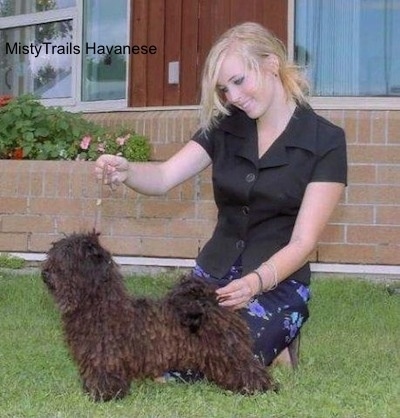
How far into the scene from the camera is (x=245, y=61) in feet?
15.8

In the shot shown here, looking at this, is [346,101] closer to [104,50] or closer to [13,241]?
[104,50]

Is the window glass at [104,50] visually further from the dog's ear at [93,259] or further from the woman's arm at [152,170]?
the dog's ear at [93,259]

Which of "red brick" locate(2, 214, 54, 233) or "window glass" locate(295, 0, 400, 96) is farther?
"red brick" locate(2, 214, 54, 233)

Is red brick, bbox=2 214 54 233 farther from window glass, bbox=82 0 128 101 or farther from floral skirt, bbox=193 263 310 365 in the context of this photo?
floral skirt, bbox=193 263 310 365

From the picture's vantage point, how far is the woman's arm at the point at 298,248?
14.9 ft

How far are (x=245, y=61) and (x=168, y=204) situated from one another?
355cm

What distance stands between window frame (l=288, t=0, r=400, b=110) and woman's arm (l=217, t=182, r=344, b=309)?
3.02 metres

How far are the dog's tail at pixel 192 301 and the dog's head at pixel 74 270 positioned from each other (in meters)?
0.34

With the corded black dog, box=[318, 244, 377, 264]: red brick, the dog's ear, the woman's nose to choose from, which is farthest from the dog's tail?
box=[318, 244, 377, 264]: red brick

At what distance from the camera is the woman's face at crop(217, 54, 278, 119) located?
4809mm

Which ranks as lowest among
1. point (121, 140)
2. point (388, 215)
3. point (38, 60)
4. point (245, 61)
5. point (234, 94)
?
point (388, 215)

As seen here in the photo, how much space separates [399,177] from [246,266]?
10.00 ft

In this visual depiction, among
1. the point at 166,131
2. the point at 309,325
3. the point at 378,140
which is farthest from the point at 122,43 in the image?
the point at 309,325

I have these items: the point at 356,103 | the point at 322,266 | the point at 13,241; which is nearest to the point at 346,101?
the point at 356,103
